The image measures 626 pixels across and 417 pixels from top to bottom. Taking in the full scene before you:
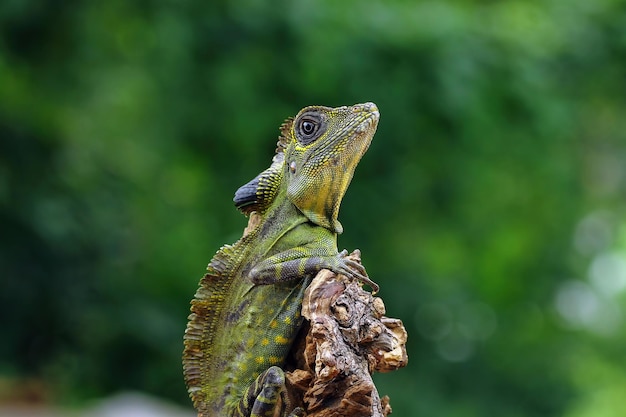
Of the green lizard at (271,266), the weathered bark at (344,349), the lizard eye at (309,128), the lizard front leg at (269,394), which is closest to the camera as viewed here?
the weathered bark at (344,349)

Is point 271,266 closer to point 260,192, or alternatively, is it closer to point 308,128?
point 260,192

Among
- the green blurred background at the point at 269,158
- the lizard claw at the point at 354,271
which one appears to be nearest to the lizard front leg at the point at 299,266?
the lizard claw at the point at 354,271

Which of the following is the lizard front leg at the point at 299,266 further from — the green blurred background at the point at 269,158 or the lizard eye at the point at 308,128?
the green blurred background at the point at 269,158

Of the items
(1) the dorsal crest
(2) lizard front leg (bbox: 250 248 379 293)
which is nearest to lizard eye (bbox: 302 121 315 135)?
(1) the dorsal crest

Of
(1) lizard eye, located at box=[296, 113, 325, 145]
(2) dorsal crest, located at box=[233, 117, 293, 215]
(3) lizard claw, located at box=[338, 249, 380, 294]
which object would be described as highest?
(1) lizard eye, located at box=[296, 113, 325, 145]

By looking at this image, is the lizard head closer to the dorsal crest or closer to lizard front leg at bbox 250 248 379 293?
the dorsal crest

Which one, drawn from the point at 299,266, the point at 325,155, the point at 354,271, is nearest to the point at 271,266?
the point at 299,266
